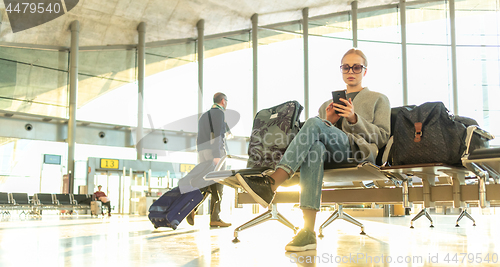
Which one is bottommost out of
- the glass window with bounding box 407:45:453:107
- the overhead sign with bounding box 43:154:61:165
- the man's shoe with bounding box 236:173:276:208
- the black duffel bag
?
the man's shoe with bounding box 236:173:276:208

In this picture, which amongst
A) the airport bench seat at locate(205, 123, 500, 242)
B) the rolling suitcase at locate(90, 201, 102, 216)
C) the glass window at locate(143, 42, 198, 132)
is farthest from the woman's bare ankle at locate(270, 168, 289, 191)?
the glass window at locate(143, 42, 198, 132)

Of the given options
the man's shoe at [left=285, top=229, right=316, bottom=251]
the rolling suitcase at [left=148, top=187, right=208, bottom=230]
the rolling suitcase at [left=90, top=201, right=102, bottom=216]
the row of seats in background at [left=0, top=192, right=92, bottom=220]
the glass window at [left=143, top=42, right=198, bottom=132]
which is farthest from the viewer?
the glass window at [left=143, top=42, right=198, bottom=132]

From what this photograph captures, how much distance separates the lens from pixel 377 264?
172 centimetres

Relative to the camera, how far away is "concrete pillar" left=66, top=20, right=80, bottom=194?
48.5ft

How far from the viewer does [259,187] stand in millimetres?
2143

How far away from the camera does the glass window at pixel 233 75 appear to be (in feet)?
52.1

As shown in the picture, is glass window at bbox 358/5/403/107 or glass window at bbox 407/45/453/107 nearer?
glass window at bbox 407/45/453/107

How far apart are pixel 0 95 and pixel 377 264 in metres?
15.8

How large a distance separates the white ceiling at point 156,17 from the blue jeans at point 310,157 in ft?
43.4

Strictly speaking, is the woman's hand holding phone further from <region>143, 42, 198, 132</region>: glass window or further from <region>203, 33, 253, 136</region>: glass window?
<region>143, 42, 198, 132</region>: glass window

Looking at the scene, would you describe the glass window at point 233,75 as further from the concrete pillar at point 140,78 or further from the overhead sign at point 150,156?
the overhead sign at point 150,156

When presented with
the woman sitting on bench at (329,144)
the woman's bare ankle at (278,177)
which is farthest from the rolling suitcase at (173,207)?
the woman's bare ankle at (278,177)

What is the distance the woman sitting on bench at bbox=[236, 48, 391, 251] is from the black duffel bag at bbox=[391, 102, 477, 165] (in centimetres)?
17

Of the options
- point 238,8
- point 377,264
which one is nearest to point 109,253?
point 377,264
